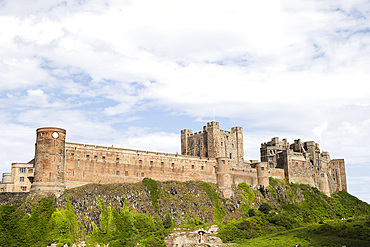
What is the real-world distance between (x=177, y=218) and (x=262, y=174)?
3099cm

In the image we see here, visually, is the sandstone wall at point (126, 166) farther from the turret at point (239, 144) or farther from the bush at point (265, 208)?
the turret at point (239, 144)

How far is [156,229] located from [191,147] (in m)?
40.6

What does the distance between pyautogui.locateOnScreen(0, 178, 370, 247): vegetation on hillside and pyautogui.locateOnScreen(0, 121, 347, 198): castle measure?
10.3 feet

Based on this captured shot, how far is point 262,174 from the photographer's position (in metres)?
106

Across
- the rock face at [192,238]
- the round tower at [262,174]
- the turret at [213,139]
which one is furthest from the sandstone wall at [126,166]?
the rock face at [192,238]

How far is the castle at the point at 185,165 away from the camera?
78312mm

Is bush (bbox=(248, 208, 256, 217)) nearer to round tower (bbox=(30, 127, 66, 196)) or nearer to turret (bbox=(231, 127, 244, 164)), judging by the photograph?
turret (bbox=(231, 127, 244, 164))

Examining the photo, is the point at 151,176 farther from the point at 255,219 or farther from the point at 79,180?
the point at 255,219

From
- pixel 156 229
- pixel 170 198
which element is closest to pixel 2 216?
pixel 156 229

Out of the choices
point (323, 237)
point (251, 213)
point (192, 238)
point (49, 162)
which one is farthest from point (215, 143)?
point (49, 162)

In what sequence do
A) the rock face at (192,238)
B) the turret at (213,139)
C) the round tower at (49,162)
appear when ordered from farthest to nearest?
the turret at (213,139) → the round tower at (49,162) → the rock face at (192,238)

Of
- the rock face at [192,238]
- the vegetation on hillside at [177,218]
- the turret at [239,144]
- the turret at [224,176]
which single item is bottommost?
the rock face at [192,238]

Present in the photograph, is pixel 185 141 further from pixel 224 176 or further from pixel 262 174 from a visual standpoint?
pixel 262 174

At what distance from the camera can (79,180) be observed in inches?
3231
